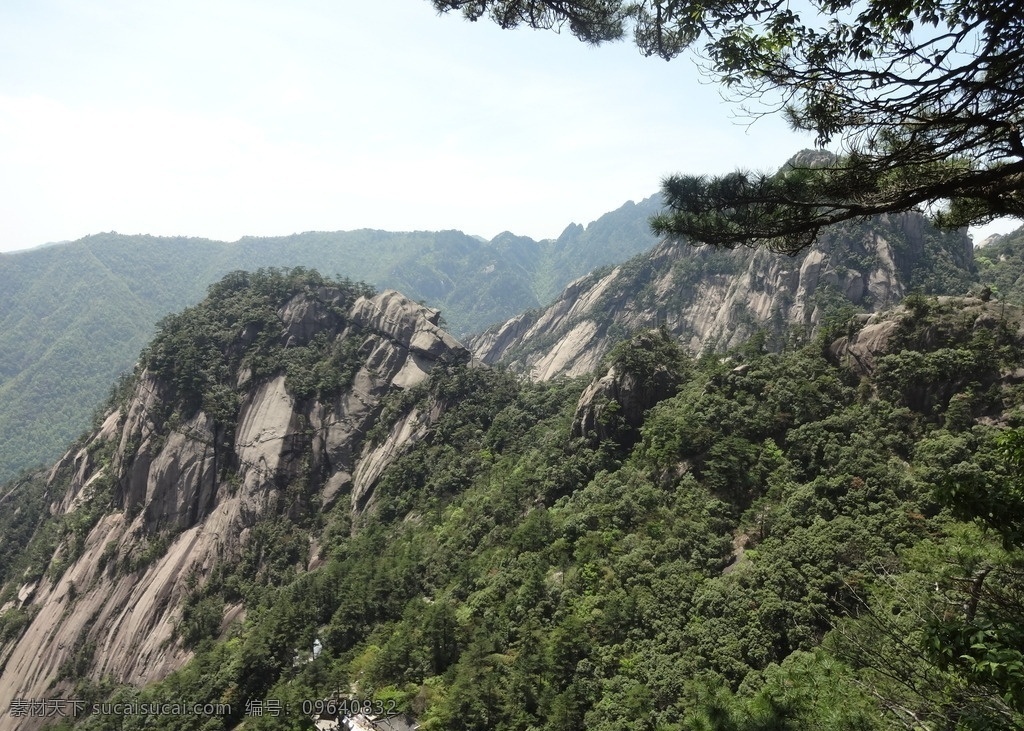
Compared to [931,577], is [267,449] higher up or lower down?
lower down

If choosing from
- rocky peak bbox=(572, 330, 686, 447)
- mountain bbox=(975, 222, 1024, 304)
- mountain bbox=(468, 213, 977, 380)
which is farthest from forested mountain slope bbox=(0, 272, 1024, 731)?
mountain bbox=(975, 222, 1024, 304)

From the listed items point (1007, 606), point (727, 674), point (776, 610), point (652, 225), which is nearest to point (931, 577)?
point (776, 610)

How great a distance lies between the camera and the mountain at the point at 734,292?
6431 cm

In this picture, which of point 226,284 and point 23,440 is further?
point 23,440

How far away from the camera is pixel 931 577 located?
1359 cm

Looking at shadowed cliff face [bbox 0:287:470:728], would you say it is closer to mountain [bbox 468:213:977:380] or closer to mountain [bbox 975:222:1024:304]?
mountain [bbox 468:213:977:380]

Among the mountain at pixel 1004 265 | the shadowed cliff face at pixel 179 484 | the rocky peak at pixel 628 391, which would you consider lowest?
the shadowed cliff face at pixel 179 484

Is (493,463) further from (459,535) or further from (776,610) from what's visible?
(776,610)

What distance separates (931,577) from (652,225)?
1207 cm

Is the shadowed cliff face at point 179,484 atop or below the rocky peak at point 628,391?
below

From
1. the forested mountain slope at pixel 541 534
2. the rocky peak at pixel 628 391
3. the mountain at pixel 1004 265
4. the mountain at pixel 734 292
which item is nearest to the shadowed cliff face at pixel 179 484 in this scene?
the forested mountain slope at pixel 541 534

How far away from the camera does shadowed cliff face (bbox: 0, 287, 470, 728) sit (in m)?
36.8

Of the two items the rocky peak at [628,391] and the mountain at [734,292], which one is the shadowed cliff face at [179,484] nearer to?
the rocky peak at [628,391]

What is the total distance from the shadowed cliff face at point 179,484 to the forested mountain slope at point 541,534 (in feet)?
0.74
